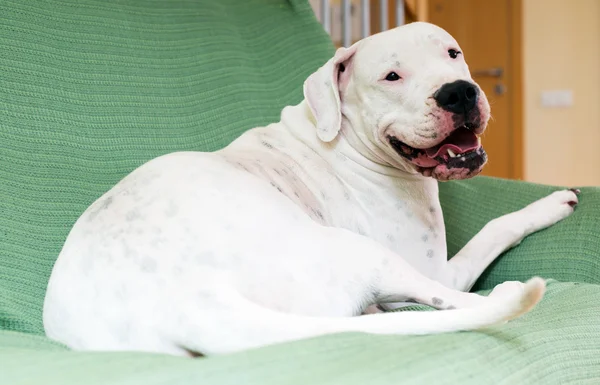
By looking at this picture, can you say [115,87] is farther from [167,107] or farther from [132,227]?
[132,227]

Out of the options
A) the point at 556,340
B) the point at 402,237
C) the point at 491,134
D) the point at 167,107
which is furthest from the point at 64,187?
the point at 491,134

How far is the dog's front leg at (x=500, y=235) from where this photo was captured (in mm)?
1782

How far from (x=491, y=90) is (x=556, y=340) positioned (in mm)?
4687

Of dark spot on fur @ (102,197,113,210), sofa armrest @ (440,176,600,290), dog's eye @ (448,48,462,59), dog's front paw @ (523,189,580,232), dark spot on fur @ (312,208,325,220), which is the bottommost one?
sofa armrest @ (440,176,600,290)

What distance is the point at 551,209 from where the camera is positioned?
1.93 m

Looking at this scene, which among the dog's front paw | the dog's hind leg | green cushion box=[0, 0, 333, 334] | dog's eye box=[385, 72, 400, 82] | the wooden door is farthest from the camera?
the wooden door

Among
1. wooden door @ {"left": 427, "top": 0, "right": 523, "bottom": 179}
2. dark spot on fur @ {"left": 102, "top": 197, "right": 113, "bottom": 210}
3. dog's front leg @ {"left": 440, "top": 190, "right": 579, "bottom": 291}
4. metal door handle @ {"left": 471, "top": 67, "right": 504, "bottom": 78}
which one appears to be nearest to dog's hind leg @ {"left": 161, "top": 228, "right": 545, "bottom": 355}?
dark spot on fur @ {"left": 102, "top": 197, "right": 113, "bottom": 210}

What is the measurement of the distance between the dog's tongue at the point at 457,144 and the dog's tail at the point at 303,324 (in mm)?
553

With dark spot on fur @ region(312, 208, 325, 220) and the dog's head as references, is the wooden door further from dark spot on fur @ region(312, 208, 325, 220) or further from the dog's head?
dark spot on fur @ region(312, 208, 325, 220)

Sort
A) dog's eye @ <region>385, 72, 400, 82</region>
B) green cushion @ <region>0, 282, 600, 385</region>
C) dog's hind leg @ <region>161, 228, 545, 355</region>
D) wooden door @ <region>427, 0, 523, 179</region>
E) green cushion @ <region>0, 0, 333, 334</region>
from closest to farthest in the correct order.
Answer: green cushion @ <region>0, 282, 600, 385</region>, dog's hind leg @ <region>161, 228, 545, 355</region>, green cushion @ <region>0, 0, 333, 334</region>, dog's eye @ <region>385, 72, 400, 82</region>, wooden door @ <region>427, 0, 523, 179</region>

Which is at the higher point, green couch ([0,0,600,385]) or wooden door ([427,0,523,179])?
green couch ([0,0,600,385])

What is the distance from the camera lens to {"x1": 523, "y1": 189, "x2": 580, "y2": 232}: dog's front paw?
1.90 meters

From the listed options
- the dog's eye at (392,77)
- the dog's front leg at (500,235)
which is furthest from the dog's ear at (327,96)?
the dog's front leg at (500,235)

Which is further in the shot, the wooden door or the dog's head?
the wooden door
